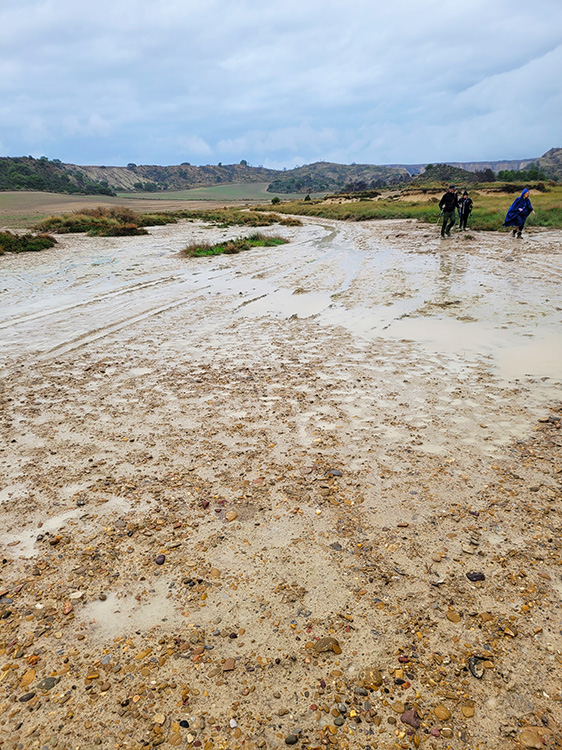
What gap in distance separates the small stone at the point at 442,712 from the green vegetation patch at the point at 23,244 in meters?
21.9

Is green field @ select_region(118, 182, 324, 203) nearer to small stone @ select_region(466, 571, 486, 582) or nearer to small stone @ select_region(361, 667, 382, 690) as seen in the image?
small stone @ select_region(466, 571, 486, 582)

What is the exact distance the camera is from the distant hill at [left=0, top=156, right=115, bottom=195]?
9900 centimetres

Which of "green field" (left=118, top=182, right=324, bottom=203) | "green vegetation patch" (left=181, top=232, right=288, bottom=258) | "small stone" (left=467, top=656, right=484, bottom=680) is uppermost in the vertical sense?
"green field" (left=118, top=182, right=324, bottom=203)

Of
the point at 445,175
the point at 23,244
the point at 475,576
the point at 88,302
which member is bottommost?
the point at 475,576

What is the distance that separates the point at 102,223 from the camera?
29047mm

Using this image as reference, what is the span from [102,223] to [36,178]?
3781 inches

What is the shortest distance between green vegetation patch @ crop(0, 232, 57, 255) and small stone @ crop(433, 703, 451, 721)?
71.7 feet

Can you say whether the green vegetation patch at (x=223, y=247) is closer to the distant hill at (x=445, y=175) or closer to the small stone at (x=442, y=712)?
the small stone at (x=442, y=712)

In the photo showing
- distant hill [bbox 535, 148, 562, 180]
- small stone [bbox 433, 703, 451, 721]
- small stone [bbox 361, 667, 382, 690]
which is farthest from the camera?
distant hill [bbox 535, 148, 562, 180]

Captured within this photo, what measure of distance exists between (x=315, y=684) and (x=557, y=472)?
2591 mm

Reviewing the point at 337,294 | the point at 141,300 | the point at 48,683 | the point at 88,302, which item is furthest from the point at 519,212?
the point at 48,683

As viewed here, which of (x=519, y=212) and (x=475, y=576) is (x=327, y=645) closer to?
(x=475, y=576)

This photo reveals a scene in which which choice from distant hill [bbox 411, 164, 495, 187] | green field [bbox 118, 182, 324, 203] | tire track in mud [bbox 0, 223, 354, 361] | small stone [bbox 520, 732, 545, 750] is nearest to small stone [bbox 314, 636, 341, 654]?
small stone [bbox 520, 732, 545, 750]

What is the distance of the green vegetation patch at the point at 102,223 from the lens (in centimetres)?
2586
